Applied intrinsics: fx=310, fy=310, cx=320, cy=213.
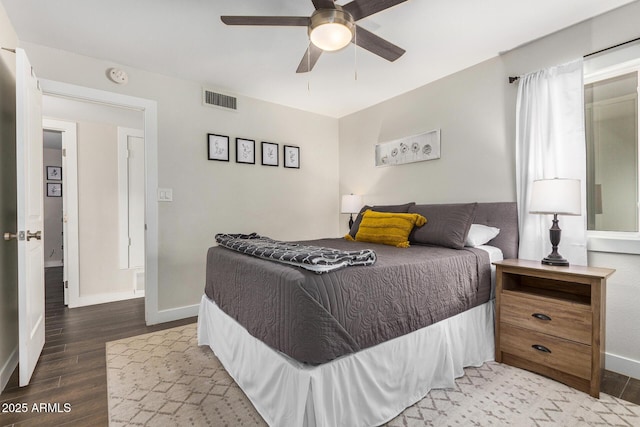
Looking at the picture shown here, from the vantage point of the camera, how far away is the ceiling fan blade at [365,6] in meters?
1.60

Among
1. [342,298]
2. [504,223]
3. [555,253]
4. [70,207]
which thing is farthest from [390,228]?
[70,207]

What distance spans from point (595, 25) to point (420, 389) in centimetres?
273

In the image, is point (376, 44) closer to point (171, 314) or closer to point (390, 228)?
point (390, 228)

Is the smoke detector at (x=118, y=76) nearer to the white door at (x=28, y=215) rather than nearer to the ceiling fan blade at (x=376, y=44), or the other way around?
the white door at (x=28, y=215)

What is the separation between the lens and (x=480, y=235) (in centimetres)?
251

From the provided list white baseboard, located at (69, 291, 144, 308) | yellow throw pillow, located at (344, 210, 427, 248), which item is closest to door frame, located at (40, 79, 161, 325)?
white baseboard, located at (69, 291, 144, 308)

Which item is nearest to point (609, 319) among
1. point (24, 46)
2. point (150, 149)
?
point (150, 149)

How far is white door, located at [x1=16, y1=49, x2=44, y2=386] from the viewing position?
6.04ft

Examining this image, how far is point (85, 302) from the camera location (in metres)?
3.75

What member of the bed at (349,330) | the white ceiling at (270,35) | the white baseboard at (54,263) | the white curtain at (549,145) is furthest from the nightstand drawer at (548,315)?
the white baseboard at (54,263)

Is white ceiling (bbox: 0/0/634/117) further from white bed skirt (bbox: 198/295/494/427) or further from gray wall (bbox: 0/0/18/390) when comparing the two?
white bed skirt (bbox: 198/295/494/427)

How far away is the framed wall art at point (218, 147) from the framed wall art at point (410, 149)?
1.84 metres

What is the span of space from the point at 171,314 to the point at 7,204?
5.37 ft

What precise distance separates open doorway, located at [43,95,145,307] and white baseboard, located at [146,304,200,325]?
134cm
